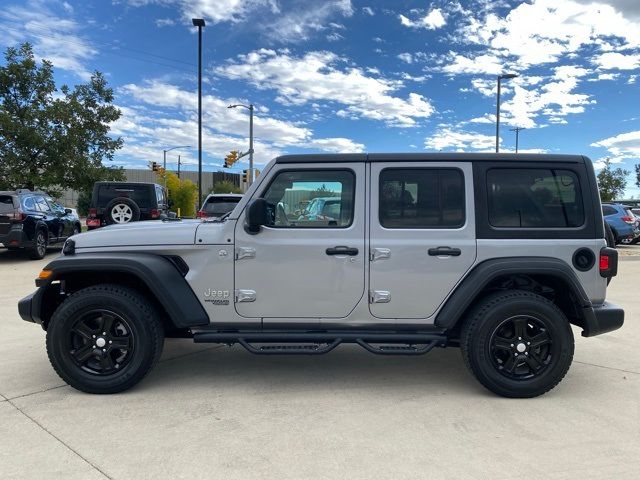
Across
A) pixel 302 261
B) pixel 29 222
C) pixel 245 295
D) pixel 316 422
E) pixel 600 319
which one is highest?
pixel 29 222

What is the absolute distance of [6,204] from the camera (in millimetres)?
11258

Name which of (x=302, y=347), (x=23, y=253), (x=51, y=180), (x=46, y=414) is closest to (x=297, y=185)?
(x=302, y=347)

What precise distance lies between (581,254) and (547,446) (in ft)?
5.00

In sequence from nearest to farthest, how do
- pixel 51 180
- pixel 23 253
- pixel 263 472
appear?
pixel 263 472
pixel 23 253
pixel 51 180

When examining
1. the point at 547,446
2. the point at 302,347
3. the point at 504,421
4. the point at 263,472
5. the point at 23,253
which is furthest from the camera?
the point at 23,253

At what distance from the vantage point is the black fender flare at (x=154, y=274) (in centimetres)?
371

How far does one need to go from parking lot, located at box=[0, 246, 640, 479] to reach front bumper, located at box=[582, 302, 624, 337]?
0.55m

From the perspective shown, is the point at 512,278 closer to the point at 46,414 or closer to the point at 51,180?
the point at 46,414

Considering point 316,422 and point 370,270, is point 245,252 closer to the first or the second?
point 370,270

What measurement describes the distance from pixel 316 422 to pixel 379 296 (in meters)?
1.05

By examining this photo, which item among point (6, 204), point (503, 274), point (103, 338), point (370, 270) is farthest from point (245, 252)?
point (6, 204)

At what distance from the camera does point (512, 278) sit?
396 centimetres

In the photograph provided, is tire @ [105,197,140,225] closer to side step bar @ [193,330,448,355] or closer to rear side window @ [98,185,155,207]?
rear side window @ [98,185,155,207]

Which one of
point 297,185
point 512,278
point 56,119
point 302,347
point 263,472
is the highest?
point 56,119
